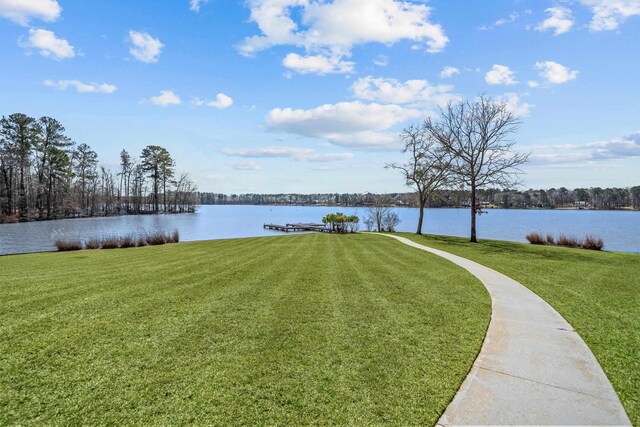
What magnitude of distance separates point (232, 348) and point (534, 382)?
4091 millimetres

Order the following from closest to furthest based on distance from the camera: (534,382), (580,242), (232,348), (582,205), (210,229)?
(534,382)
(232,348)
(580,242)
(210,229)
(582,205)

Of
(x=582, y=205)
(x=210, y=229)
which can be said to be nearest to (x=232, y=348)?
(x=210, y=229)

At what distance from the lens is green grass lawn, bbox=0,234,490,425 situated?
3473 millimetres

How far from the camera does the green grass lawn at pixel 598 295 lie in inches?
174

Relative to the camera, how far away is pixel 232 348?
490 centimetres

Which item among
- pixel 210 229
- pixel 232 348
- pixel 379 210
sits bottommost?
pixel 210 229

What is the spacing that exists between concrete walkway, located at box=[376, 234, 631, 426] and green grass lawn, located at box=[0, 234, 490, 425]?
0.25 m

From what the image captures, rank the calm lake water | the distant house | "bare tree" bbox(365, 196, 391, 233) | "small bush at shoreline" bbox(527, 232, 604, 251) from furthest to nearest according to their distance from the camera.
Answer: the distant house < "bare tree" bbox(365, 196, 391, 233) < the calm lake water < "small bush at shoreline" bbox(527, 232, 604, 251)

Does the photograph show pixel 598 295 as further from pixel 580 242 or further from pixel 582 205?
pixel 582 205

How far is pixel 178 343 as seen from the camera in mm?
5035

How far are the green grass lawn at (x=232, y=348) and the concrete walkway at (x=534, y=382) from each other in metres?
0.25

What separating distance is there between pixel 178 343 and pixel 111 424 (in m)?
1.85

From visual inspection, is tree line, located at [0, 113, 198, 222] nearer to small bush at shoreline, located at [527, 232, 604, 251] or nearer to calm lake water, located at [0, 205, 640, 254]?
calm lake water, located at [0, 205, 640, 254]

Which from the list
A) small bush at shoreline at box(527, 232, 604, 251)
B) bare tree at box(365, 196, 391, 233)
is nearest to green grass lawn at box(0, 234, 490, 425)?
small bush at shoreline at box(527, 232, 604, 251)
